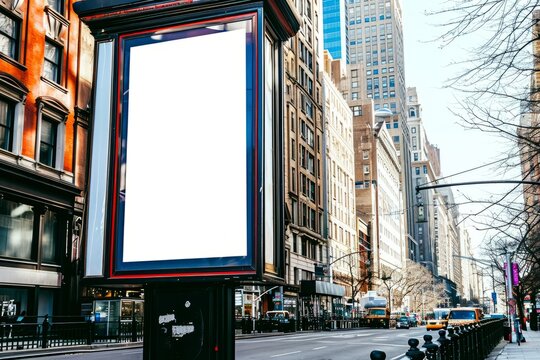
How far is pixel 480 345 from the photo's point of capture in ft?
65.0

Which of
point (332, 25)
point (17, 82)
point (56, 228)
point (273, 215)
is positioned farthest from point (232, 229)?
point (332, 25)

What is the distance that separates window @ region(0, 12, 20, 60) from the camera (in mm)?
29203

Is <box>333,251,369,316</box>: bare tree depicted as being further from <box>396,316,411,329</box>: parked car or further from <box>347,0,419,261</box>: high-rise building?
<box>347,0,419,261</box>: high-rise building

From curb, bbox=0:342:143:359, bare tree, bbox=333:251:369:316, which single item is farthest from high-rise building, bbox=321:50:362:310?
curb, bbox=0:342:143:359

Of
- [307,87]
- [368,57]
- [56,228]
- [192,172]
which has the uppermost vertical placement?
[368,57]

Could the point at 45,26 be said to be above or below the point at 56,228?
above

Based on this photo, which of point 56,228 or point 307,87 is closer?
point 56,228

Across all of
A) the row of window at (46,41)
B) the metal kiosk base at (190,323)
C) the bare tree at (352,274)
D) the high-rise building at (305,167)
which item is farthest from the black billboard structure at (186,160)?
the bare tree at (352,274)

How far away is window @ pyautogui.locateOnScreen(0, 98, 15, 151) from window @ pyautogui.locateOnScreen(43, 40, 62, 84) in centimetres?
306

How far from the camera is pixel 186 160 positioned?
607cm

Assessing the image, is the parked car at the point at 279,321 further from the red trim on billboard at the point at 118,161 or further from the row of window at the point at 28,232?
the red trim on billboard at the point at 118,161

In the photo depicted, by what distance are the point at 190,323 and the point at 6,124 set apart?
2684 cm

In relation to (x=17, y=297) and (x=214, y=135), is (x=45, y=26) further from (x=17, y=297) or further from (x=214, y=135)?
(x=214, y=135)

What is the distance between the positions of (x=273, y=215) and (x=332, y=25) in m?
159
